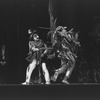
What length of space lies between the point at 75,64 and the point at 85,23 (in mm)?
1434

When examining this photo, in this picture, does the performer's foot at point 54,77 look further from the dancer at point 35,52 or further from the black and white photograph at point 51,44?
the dancer at point 35,52

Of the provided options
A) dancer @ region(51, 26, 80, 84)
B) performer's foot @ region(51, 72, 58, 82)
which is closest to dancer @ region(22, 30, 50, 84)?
performer's foot @ region(51, 72, 58, 82)

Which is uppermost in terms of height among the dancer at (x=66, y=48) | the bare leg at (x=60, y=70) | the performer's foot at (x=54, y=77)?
the dancer at (x=66, y=48)

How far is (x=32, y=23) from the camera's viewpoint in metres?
11.8

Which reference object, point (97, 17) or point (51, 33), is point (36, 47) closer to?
point (51, 33)

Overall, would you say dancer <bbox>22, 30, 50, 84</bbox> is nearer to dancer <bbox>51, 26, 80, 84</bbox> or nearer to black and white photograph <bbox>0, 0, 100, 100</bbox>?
black and white photograph <bbox>0, 0, 100, 100</bbox>

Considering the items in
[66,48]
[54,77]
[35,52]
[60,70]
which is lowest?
[54,77]

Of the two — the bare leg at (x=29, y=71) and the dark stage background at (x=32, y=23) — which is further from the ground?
the dark stage background at (x=32, y=23)

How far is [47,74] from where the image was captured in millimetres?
11789

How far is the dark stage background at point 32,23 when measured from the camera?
11773 millimetres

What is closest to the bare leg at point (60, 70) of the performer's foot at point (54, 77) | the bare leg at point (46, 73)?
the performer's foot at point (54, 77)

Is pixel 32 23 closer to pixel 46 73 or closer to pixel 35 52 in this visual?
pixel 35 52

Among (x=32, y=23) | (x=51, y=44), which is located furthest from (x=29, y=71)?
(x=32, y=23)

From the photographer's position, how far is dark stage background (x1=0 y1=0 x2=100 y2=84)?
1177cm
